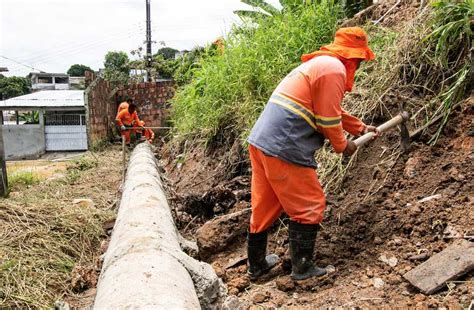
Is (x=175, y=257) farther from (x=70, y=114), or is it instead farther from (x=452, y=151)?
(x=70, y=114)

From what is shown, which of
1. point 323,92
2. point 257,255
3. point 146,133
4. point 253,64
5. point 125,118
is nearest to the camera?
point 323,92

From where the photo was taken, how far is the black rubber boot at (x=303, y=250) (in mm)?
2732

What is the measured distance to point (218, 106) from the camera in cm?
564

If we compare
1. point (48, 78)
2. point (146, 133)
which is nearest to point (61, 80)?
point (48, 78)

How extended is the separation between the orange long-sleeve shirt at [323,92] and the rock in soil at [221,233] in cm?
118

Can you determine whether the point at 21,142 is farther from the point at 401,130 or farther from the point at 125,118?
the point at 401,130

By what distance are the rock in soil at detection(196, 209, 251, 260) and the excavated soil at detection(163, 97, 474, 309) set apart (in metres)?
0.02

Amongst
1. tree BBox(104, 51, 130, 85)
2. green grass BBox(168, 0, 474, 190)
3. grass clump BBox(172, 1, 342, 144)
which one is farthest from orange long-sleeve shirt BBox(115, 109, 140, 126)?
tree BBox(104, 51, 130, 85)

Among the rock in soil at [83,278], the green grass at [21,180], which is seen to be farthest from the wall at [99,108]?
the rock in soil at [83,278]

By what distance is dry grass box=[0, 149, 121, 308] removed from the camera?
3.14m

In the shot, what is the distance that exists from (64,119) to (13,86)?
29104 millimetres

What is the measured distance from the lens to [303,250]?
2.76 m

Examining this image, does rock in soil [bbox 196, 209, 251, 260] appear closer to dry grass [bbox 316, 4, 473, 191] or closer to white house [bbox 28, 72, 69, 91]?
dry grass [bbox 316, 4, 473, 191]

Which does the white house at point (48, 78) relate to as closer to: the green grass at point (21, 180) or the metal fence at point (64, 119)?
the metal fence at point (64, 119)
